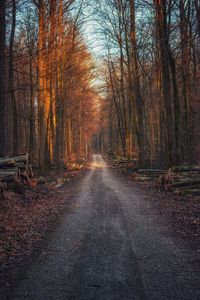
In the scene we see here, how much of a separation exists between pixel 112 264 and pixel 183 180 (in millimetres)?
8605

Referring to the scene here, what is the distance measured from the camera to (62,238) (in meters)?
6.90

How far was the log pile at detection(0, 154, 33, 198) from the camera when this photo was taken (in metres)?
11.4

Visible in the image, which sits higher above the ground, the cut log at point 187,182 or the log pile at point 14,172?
the log pile at point 14,172

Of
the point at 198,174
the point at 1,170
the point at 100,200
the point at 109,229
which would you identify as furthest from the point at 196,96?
the point at 109,229

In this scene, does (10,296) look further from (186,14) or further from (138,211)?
(186,14)

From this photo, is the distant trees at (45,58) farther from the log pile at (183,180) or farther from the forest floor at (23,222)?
the log pile at (183,180)

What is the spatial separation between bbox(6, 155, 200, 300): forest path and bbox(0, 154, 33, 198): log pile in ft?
11.7

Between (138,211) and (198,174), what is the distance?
182 inches

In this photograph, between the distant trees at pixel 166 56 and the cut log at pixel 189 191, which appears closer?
the cut log at pixel 189 191

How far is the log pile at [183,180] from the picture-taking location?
12.4 meters

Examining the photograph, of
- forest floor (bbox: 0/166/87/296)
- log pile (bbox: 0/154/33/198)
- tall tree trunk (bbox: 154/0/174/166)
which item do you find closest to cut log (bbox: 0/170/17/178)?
log pile (bbox: 0/154/33/198)

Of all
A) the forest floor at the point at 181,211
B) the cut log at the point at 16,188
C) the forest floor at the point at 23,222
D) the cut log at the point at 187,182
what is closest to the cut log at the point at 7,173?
the cut log at the point at 16,188

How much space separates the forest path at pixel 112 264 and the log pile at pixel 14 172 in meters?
3.57

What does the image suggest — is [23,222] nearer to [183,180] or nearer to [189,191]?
[189,191]
